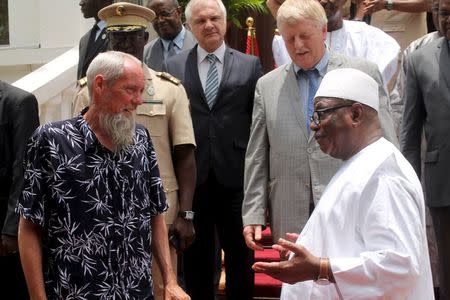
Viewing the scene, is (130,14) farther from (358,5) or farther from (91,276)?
(358,5)

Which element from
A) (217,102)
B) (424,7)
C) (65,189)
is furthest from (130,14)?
(424,7)

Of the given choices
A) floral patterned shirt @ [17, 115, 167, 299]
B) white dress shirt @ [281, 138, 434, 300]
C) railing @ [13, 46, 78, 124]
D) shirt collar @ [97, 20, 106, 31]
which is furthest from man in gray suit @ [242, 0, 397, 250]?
railing @ [13, 46, 78, 124]

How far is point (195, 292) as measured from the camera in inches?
257

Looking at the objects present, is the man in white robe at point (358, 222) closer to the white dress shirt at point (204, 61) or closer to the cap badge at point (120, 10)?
the cap badge at point (120, 10)

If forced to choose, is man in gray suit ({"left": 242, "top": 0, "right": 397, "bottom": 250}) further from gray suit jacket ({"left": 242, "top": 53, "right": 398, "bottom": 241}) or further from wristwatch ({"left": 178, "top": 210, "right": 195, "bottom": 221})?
wristwatch ({"left": 178, "top": 210, "right": 195, "bottom": 221})

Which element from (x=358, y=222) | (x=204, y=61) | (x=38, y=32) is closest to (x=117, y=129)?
(x=358, y=222)

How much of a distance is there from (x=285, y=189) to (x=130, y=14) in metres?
1.50

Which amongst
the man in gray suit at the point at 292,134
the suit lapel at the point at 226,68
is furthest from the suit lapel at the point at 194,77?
the man in gray suit at the point at 292,134

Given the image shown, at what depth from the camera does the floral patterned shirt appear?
4.43m

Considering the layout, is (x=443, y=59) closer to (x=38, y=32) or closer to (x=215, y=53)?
(x=215, y=53)

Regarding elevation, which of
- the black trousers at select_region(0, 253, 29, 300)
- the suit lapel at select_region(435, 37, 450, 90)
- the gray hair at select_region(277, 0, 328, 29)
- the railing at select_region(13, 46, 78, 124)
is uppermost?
the gray hair at select_region(277, 0, 328, 29)

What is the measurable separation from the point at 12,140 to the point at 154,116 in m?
0.86

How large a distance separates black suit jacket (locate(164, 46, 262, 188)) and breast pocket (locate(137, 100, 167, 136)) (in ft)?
1.86

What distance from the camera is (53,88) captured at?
8117 millimetres
